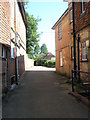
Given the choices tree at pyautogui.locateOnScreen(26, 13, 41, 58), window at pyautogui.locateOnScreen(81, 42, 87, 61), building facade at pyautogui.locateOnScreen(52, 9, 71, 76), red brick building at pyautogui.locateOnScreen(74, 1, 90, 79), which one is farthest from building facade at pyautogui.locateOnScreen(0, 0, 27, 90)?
tree at pyautogui.locateOnScreen(26, 13, 41, 58)

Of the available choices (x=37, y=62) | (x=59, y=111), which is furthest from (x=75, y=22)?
(x=37, y=62)

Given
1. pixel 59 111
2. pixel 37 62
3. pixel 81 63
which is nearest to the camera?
pixel 59 111

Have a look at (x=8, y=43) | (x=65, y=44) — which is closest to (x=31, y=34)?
(x=65, y=44)

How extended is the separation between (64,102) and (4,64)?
299cm

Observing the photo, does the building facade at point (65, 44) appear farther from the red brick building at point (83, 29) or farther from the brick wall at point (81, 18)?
the red brick building at point (83, 29)

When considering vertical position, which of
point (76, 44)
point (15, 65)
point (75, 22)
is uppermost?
point (75, 22)

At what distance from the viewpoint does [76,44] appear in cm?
1147

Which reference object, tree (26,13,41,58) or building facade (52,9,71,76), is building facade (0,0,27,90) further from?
tree (26,13,41,58)

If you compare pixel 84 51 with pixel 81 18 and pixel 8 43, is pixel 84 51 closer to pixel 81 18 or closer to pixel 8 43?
pixel 81 18

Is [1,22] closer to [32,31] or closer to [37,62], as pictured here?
[32,31]

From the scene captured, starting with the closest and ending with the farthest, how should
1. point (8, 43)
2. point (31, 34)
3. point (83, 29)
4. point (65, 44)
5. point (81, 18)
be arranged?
point (8, 43)
point (83, 29)
point (81, 18)
point (65, 44)
point (31, 34)

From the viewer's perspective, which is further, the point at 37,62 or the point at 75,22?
the point at 37,62

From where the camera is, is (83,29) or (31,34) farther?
(31,34)

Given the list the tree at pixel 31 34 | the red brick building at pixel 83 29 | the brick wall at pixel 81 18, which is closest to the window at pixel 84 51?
the red brick building at pixel 83 29
